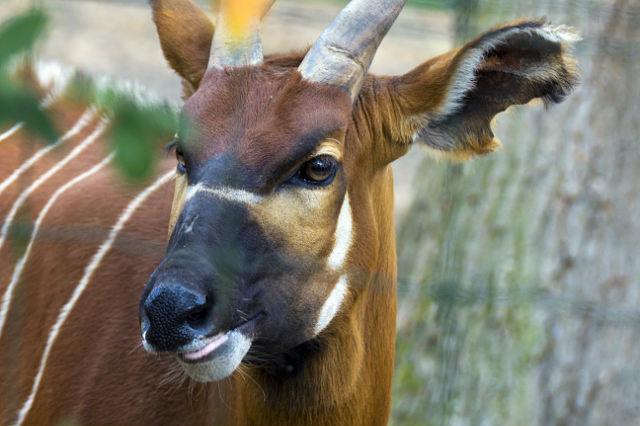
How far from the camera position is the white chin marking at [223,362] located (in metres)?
2.46

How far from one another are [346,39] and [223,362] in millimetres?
949

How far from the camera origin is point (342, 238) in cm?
283

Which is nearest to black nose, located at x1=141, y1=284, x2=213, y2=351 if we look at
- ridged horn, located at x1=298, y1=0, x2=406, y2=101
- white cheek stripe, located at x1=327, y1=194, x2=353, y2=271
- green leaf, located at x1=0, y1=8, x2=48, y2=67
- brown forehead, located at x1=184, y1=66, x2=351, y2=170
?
brown forehead, located at x1=184, y1=66, x2=351, y2=170

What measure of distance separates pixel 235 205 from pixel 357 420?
0.90m

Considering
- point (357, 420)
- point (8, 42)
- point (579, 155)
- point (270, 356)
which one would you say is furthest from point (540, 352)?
point (8, 42)

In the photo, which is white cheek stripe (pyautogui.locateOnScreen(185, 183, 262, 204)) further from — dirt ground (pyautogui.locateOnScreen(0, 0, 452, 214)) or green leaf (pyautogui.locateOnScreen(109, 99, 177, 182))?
dirt ground (pyautogui.locateOnScreen(0, 0, 452, 214))

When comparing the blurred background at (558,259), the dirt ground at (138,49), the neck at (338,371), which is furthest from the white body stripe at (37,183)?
the dirt ground at (138,49)

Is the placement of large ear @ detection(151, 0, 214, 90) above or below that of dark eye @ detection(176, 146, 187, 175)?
above

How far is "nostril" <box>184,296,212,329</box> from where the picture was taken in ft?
7.61

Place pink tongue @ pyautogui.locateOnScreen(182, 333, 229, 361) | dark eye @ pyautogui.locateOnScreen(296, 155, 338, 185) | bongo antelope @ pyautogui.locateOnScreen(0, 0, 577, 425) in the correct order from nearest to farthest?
pink tongue @ pyautogui.locateOnScreen(182, 333, 229, 361)
bongo antelope @ pyautogui.locateOnScreen(0, 0, 577, 425)
dark eye @ pyautogui.locateOnScreen(296, 155, 338, 185)

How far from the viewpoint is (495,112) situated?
3.05 metres

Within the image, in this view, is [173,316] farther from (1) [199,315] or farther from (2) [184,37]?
(2) [184,37]

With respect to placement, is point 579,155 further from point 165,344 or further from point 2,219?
point 165,344

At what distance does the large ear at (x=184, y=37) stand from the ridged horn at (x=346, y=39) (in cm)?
54
